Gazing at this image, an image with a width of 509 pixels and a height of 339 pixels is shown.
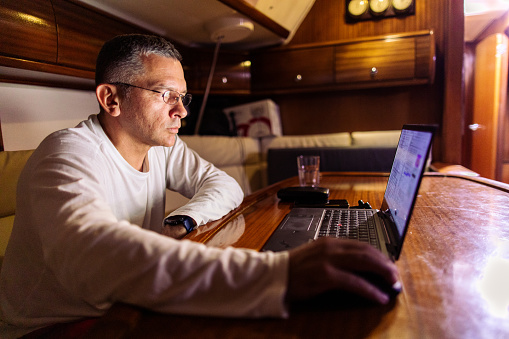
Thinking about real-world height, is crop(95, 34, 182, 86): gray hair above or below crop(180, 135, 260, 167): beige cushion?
above

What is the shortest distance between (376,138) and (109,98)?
219cm

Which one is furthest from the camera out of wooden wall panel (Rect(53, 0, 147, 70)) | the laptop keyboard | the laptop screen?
wooden wall panel (Rect(53, 0, 147, 70))

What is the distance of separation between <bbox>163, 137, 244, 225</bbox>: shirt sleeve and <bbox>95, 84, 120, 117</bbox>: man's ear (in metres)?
0.38

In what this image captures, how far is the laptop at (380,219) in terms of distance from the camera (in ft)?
1.92

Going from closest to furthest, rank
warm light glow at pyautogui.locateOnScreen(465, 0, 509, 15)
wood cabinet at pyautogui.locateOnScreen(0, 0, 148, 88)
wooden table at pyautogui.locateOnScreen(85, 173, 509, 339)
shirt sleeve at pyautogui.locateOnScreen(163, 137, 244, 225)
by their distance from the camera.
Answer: wooden table at pyautogui.locateOnScreen(85, 173, 509, 339) → shirt sleeve at pyautogui.locateOnScreen(163, 137, 244, 225) → wood cabinet at pyautogui.locateOnScreen(0, 0, 148, 88) → warm light glow at pyautogui.locateOnScreen(465, 0, 509, 15)

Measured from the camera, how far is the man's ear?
107 centimetres

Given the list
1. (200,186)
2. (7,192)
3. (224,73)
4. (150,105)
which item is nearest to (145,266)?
(150,105)

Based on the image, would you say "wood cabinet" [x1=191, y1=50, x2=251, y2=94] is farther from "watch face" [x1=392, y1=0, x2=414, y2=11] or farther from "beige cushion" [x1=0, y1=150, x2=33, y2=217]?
"beige cushion" [x1=0, y1=150, x2=33, y2=217]

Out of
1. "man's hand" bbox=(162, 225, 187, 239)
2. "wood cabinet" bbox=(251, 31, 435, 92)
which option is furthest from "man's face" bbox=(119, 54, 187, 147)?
"wood cabinet" bbox=(251, 31, 435, 92)

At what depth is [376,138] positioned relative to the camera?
2.70 m

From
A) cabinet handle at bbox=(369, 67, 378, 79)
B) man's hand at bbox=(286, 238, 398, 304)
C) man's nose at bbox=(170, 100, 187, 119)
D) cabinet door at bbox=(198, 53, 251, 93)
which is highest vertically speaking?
cabinet door at bbox=(198, 53, 251, 93)

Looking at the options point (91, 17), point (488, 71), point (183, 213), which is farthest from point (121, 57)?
point (488, 71)

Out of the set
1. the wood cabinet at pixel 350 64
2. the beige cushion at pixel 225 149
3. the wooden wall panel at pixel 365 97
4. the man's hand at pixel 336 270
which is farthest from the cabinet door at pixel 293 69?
the man's hand at pixel 336 270

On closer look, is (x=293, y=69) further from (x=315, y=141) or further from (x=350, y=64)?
(x=315, y=141)
